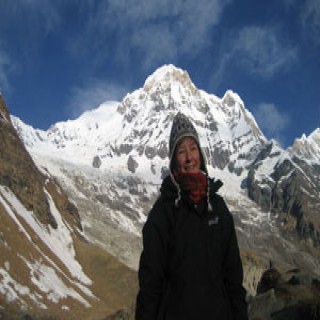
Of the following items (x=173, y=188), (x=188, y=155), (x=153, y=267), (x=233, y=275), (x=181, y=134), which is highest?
(x=181, y=134)

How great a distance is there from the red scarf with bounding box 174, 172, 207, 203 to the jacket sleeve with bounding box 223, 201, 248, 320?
1.43 feet

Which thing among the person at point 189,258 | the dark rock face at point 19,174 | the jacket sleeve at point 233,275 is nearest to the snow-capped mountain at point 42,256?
the dark rock face at point 19,174

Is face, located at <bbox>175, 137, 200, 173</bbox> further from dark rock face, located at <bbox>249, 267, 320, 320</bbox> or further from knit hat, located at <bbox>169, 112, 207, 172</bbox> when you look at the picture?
dark rock face, located at <bbox>249, 267, 320, 320</bbox>

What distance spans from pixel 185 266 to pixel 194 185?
0.86 metres

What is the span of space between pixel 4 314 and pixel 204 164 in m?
23.0

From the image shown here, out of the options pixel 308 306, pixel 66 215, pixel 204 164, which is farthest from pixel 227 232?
pixel 66 215

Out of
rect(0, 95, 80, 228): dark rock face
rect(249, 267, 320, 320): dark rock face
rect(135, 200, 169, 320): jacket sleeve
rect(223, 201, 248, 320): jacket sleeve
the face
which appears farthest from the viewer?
rect(0, 95, 80, 228): dark rock face

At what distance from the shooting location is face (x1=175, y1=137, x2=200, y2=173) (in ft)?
20.8

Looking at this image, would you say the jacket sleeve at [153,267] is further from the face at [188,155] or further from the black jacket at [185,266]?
the face at [188,155]

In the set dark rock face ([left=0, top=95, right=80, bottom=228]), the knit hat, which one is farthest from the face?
dark rock face ([left=0, top=95, right=80, bottom=228])

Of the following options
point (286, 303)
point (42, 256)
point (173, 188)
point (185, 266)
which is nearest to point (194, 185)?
point (173, 188)

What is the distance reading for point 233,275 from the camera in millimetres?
6113

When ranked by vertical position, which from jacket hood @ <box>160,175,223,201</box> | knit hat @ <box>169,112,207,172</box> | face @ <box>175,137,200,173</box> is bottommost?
jacket hood @ <box>160,175,223,201</box>

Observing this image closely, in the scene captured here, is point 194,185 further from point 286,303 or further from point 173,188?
point 286,303
